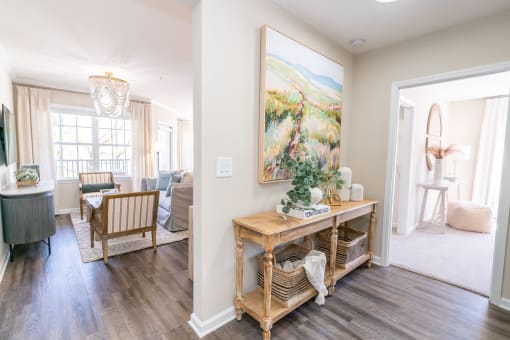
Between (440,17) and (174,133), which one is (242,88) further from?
(174,133)

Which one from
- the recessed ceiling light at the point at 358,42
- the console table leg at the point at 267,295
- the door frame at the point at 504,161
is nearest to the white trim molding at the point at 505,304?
the door frame at the point at 504,161

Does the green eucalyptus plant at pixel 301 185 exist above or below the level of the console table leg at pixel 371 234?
above

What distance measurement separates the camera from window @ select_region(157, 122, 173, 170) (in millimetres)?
6566

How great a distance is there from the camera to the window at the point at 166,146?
657cm

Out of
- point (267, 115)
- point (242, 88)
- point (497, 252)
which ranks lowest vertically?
point (497, 252)

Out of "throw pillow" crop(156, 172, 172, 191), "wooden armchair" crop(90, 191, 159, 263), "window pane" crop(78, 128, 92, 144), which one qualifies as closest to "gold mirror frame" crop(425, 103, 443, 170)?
"wooden armchair" crop(90, 191, 159, 263)

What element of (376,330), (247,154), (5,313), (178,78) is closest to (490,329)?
(376,330)

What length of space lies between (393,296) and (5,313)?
3.24 metres

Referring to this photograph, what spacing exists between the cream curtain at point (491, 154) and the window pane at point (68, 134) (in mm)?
8328

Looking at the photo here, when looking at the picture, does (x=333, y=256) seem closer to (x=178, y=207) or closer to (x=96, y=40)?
(x=178, y=207)

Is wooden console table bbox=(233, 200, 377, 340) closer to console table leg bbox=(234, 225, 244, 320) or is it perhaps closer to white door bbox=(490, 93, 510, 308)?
console table leg bbox=(234, 225, 244, 320)

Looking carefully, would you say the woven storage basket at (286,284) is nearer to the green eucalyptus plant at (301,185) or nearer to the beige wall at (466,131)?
the green eucalyptus plant at (301,185)

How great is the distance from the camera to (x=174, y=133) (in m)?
6.75

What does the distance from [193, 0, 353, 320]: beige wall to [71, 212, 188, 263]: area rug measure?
1.78 metres
